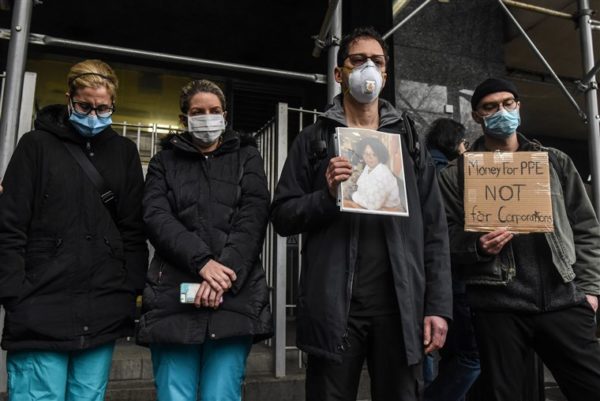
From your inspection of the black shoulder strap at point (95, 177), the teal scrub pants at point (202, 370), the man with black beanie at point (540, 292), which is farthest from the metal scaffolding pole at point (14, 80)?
the man with black beanie at point (540, 292)

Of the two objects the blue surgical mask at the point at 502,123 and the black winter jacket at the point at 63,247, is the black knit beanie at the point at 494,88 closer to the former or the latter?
the blue surgical mask at the point at 502,123

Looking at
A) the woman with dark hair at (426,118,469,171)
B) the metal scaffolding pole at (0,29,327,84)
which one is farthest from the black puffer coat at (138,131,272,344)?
the woman with dark hair at (426,118,469,171)

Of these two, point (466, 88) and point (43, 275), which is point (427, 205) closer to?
point (43, 275)

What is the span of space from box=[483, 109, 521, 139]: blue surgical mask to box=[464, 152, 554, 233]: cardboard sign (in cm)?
19

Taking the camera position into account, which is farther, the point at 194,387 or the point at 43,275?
the point at 194,387

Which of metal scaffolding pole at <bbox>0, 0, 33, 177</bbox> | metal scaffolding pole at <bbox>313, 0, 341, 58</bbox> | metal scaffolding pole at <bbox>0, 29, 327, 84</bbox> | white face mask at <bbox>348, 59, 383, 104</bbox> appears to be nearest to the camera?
white face mask at <bbox>348, 59, 383, 104</bbox>

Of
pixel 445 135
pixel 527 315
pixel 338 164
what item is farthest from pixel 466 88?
pixel 338 164

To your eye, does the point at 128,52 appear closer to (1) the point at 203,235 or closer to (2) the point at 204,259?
(1) the point at 203,235

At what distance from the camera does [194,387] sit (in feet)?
7.73

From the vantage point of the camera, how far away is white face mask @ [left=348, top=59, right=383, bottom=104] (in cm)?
225

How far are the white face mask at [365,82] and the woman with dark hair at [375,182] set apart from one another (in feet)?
0.90

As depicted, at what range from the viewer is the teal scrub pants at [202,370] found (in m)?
2.31

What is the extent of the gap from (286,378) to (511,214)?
2387mm

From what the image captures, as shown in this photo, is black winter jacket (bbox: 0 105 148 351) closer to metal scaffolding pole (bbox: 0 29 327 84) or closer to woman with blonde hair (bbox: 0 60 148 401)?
woman with blonde hair (bbox: 0 60 148 401)
